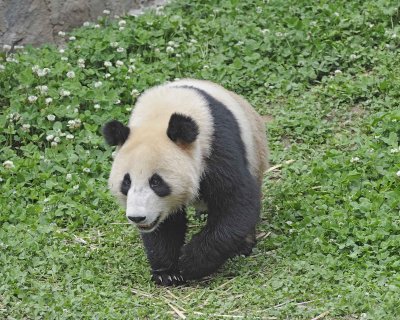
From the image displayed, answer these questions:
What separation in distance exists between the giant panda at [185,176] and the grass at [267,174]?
10.0 inches

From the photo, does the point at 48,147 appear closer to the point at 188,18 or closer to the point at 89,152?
the point at 89,152

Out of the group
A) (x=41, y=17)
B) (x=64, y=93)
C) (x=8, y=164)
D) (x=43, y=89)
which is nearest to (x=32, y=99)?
(x=43, y=89)

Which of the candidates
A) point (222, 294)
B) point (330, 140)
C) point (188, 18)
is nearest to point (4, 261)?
point (222, 294)

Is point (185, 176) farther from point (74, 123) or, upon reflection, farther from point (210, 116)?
point (74, 123)

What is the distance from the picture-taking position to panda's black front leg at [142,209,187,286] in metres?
6.66

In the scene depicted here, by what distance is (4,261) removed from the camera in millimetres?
6648

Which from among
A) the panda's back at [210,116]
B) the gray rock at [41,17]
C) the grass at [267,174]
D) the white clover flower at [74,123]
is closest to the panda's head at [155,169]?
the panda's back at [210,116]

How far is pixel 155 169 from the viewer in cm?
606

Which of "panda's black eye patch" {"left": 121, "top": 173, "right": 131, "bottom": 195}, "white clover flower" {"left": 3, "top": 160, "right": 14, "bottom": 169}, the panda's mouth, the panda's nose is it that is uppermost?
"panda's black eye patch" {"left": 121, "top": 173, "right": 131, "bottom": 195}

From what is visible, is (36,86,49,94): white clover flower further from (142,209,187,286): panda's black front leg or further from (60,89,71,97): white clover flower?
(142,209,187,286): panda's black front leg

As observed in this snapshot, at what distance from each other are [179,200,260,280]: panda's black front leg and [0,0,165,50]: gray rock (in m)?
4.48

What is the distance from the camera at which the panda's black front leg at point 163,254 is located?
666 centimetres

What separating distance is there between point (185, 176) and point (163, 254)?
82 cm

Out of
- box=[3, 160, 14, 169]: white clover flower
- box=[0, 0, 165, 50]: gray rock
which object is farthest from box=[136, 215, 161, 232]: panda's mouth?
box=[0, 0, 165, 50]: gray rock
